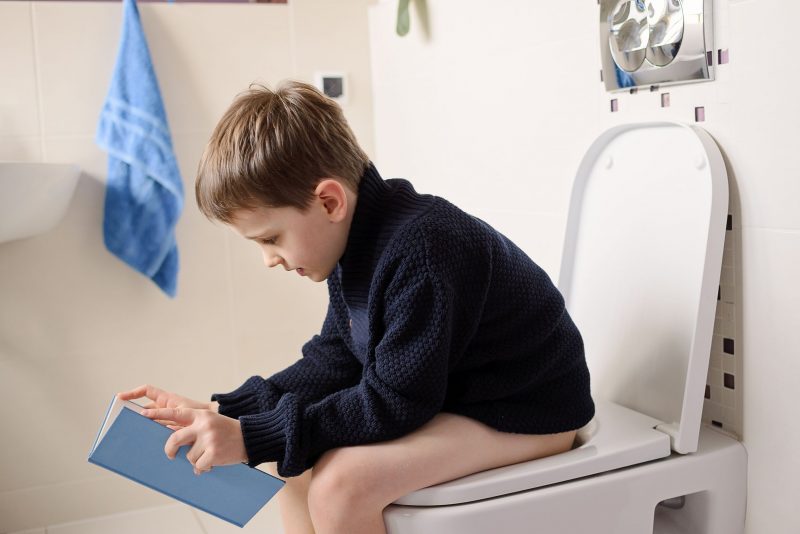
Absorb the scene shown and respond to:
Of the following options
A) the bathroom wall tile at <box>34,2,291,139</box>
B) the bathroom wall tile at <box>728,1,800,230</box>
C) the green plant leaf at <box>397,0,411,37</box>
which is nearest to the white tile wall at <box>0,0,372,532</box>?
the bathroom wall tile at <box>34,2,291,139</box>

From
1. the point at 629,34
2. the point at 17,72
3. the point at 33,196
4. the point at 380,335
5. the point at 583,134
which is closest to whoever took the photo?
the point at 380,335

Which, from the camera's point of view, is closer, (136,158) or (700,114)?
(700,114)

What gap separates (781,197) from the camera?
2.89 ft

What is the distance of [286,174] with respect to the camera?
35.8 inches

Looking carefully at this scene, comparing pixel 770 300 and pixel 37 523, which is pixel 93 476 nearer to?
pixel 37 523

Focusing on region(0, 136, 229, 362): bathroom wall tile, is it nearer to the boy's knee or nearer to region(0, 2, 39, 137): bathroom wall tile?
region(0, 2, 39, 137): bathroom wall tile

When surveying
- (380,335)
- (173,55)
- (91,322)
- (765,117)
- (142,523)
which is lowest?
(142,523)

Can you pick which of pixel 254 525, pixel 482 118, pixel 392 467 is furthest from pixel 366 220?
pixel 254 525

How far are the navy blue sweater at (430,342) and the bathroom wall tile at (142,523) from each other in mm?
742

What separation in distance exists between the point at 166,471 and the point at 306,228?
31 cm

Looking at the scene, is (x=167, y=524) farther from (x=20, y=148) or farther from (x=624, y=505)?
(x=624, y=505)

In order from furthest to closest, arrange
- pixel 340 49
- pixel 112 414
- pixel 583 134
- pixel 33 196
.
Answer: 1. pixel 340 49
2. pixel 33 196
3. pixel 583 134
4. pixel 112 414

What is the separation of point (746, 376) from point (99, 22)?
138 centimetres

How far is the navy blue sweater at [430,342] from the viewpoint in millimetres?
874
